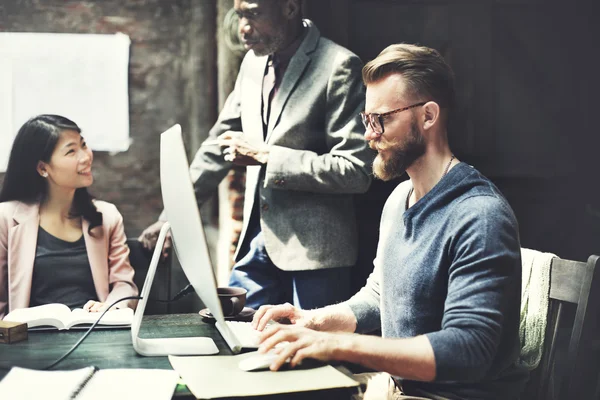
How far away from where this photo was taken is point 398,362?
140 cm

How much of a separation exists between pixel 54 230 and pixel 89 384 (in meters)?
1.80

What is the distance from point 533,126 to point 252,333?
2.52 meters

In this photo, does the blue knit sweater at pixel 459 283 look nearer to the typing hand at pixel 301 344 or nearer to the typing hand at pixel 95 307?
the typing hand at pixel 301 344

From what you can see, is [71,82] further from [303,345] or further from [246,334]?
[303,345]

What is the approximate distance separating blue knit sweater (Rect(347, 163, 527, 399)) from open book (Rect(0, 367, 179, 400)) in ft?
1.83

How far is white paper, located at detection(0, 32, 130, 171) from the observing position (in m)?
4.35

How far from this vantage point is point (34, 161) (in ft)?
10.0

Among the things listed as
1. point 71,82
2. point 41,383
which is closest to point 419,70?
point 41,383

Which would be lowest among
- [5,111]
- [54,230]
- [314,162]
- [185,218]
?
[54,230]

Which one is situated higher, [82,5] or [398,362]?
[82,5]

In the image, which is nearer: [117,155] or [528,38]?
[528,38]

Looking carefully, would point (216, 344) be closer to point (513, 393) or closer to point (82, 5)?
point (513, 393)

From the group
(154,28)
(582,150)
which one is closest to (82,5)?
(154,28)

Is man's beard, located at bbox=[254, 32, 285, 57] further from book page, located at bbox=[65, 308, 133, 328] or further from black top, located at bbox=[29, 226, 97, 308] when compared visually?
book page, located at bbox=[65, 308, 133, 328]
